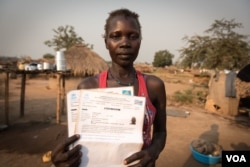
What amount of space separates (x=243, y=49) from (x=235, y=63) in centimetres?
106

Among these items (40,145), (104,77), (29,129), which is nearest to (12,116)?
(29,129)

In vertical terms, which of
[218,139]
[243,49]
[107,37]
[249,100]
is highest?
[243,49]

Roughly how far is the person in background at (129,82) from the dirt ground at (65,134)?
2958 mm

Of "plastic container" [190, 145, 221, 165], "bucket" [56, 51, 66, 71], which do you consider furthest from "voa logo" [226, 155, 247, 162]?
"bucket" [56, 51, 66, 71]

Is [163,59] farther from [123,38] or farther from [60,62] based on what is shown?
[123,38]

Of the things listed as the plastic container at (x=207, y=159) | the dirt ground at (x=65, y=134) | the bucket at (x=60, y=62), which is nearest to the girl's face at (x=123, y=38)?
the dirt ground at (x=65, y=134)

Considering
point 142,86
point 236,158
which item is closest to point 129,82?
point 142,86

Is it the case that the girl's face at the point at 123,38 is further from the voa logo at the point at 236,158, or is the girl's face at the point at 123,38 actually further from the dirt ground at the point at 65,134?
the dirt ground at the point at 65,134

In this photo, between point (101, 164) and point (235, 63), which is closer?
point (101, 164)

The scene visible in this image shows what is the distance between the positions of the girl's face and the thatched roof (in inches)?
472

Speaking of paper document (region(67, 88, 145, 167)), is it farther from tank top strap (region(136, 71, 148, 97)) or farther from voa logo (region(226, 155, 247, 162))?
voa logo (region(226, 155, 247, 162))

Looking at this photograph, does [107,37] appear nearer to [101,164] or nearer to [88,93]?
[88,93]

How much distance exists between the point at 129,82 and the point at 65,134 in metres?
4.67

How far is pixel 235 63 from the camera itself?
12.8 metres
